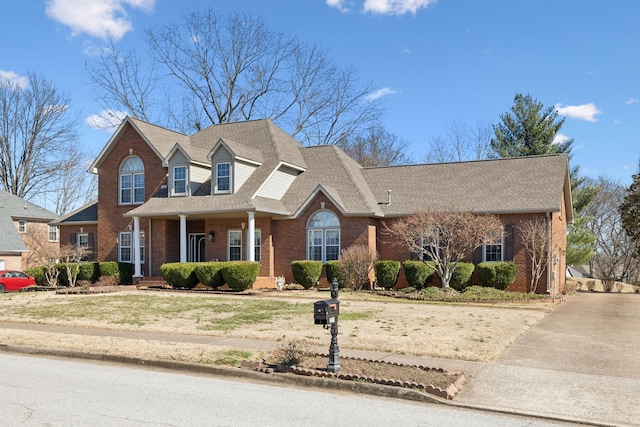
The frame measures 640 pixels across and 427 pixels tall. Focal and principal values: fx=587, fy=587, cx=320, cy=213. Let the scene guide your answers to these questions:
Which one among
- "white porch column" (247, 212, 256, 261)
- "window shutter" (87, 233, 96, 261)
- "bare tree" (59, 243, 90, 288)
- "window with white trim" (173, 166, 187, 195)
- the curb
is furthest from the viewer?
"window shutter" (87, 233, 96, 261)

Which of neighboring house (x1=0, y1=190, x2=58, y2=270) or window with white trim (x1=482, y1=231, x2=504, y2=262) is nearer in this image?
window with white trim (x1=482, y1=231, x2=504, y2=262)

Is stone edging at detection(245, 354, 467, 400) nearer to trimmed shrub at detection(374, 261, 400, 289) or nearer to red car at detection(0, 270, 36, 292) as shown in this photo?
trimmed shrub at detection(374, 261, 400, 289)

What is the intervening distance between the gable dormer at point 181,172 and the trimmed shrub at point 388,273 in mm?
10475

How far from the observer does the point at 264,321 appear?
15195 millimetres

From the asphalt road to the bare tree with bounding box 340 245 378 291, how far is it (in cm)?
1614

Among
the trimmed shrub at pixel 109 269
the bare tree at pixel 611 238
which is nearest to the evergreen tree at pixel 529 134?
the bare tree at pixel 611 238

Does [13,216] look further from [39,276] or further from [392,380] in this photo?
[392,380]

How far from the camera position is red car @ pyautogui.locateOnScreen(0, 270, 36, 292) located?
30656 millimetres

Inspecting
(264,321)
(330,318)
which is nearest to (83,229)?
(264,321)

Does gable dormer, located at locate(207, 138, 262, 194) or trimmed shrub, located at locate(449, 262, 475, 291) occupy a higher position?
gable dormer, located at locate(207, 138, 262, 194)

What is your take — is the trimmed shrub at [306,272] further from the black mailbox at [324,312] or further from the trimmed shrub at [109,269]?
the black mailbox at [324,312]

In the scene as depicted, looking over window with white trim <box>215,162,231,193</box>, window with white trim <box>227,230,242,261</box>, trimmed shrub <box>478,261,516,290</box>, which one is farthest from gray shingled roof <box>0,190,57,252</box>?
trimmed shrub <box>478,261,516,290</box>

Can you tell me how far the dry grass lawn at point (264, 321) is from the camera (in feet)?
A: 36.9

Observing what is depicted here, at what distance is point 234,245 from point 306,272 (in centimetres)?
502
